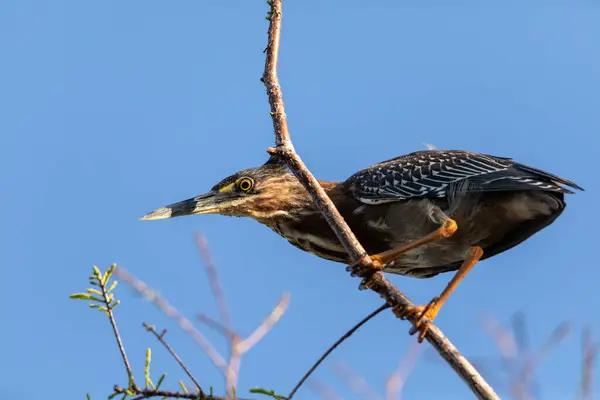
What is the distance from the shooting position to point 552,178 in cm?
615

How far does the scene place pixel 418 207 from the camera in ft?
21.5

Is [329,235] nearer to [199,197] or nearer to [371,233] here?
[371,233]

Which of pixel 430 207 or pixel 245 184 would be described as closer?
pixel 430 207

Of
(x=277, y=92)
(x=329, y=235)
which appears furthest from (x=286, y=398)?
(x=329, y=235)

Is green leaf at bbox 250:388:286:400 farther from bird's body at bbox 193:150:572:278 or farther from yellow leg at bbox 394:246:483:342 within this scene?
bird's body at bbox 193:150:572:278

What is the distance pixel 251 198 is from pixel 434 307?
2278 millimetres

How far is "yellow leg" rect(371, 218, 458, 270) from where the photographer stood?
594 cm

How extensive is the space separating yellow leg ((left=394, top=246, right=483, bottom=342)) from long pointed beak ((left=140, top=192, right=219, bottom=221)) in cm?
233

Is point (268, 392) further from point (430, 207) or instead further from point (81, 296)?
point (430, 207)

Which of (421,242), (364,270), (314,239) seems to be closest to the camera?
(364,270)

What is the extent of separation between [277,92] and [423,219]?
6.62 ft

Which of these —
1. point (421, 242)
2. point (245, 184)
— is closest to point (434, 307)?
point (421, 242)

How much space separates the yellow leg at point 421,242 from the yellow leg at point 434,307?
36cm

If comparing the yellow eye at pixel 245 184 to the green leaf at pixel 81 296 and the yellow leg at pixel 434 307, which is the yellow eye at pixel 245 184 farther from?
the green leaf at pixel 81 296
